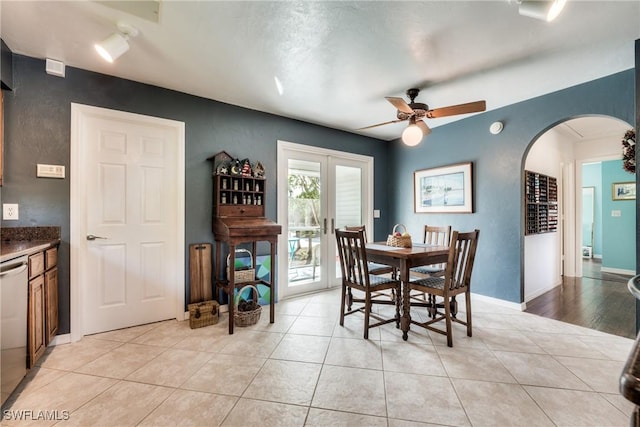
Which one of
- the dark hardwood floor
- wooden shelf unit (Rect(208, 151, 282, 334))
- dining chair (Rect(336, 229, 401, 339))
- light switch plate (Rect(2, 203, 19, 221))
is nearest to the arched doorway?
the dark hardwood floor

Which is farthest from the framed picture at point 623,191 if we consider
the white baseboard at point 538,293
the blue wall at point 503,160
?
the blue wall at point 503,160

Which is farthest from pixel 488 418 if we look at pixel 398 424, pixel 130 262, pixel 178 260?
pixel 130 262

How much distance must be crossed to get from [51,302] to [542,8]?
13.4 ft

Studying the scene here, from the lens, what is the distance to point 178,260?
2916 mm

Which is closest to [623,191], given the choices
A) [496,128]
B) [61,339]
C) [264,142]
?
[496,128]

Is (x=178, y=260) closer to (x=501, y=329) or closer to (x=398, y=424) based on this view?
(x=398, y=424)

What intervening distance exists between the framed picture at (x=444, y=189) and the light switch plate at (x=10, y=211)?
15.3ft

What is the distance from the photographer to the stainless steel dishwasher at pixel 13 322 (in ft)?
5.02

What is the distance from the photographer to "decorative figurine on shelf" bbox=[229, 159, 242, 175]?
305 centimetres

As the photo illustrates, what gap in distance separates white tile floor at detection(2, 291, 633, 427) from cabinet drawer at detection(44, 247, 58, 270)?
74cm

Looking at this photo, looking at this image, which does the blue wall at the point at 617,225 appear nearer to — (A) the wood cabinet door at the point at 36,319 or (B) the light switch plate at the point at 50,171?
(A) the wood cabinet door at the point at 36,319

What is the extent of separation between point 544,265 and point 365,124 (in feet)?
11.1

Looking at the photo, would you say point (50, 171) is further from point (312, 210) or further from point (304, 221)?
point (312, 210)

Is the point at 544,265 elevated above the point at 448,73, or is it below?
below
